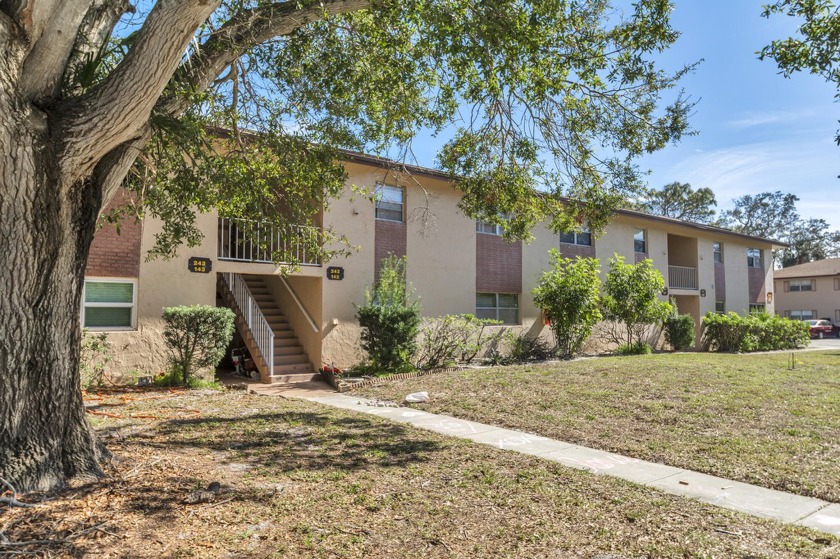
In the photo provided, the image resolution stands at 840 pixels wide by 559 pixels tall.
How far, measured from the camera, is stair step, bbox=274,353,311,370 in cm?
1430

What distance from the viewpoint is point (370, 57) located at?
8.13m

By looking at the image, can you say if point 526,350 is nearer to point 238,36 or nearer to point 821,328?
point 238,36

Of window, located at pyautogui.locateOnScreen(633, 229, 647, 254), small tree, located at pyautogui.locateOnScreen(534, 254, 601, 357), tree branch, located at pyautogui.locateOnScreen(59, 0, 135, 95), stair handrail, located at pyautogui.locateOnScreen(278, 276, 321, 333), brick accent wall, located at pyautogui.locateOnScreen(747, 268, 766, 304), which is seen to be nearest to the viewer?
tree branch, located at pyautogui.locateOnScreen(59, 0, 135, 95)

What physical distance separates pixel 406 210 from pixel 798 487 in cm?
1239

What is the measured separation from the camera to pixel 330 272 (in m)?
14.8

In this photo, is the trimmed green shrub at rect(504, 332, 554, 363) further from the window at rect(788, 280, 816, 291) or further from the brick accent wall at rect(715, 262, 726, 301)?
the window at rect(788, 280, 816, 291)

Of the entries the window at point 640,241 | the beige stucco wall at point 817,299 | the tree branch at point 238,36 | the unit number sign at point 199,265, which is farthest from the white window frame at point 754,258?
the tree branch at point 238,36

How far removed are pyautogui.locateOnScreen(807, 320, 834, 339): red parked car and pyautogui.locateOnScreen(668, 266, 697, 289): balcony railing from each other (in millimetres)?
21631

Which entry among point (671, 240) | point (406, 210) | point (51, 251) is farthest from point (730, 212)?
point (51, 251)

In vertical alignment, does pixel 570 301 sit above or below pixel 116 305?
above

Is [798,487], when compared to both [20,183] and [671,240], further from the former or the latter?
[671,240]

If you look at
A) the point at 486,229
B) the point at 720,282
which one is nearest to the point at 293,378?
the point at 486,229

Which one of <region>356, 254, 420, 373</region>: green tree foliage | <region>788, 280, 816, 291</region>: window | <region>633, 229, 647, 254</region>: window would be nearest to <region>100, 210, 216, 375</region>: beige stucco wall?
<region>356, 254, 420, 373</region>: green tree foliage

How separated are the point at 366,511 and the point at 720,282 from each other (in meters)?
27.9
